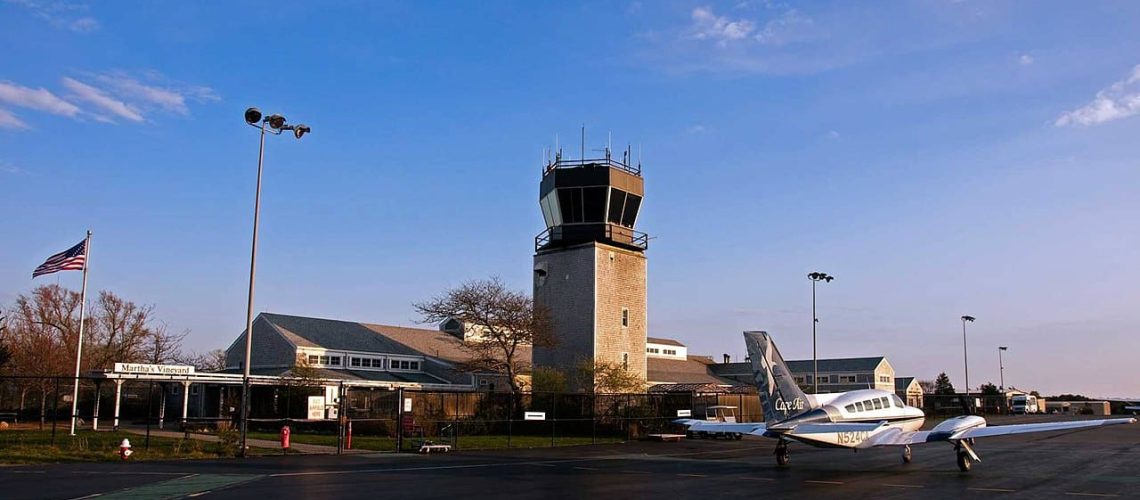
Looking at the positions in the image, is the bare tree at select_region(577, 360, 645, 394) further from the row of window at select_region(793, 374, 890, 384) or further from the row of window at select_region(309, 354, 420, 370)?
the row of window at select_region(793, 374, 890, 384)

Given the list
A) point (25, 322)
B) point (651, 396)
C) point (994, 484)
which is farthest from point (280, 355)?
point (994, 484)

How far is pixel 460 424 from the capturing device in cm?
4544

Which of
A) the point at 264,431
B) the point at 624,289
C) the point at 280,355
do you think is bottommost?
the point at 264,431

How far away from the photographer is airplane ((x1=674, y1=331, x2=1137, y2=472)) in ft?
80.4

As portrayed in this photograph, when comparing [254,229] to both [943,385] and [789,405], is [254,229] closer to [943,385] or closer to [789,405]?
[789,405]

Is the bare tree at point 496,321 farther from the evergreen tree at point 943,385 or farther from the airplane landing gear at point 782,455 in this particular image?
the evergreen tree at point 943,385

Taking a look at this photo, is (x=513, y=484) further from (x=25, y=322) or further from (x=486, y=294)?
(x=25, y=322)

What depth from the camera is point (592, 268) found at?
175 ft

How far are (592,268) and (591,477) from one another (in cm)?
3127

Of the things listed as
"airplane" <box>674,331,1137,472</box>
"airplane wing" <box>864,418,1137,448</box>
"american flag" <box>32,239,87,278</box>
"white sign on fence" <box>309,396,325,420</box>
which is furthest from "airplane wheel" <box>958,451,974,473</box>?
"american flag" <box>32,239,87,278</box>

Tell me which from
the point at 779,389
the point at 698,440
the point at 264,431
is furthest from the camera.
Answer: the point at 264,431

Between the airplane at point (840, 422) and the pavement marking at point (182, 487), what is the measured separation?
13759 mm

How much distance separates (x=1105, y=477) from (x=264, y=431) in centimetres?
4155

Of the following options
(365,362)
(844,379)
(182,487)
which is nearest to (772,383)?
(182,487)
